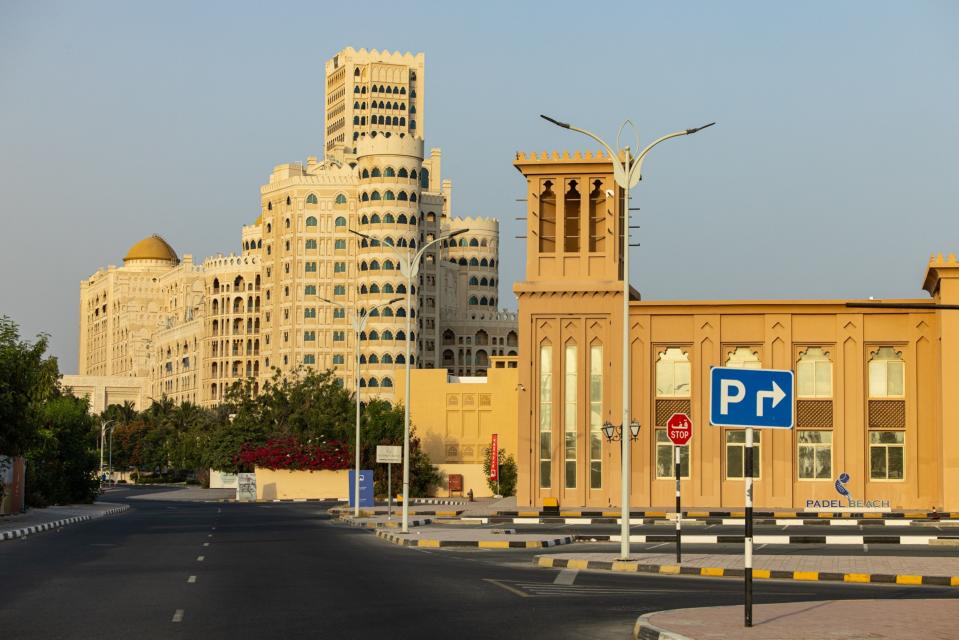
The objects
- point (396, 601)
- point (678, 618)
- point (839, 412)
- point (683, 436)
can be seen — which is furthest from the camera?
point (839, 412)

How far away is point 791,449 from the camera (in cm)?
5450

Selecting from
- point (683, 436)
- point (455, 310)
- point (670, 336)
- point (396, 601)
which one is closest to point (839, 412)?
point (670, 336)

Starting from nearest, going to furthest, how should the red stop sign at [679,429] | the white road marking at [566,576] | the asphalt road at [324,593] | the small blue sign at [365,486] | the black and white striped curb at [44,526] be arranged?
the asphalt road at [324,593], the white road marking at [566,576], the red stop sign at [679,429], the black and white striped curb at [44,526], the small blue sign at [365,486]

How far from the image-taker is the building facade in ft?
177

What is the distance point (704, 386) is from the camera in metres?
55.5

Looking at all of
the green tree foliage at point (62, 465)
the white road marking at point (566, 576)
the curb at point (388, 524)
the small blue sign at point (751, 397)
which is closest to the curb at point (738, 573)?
the white road marking at point (566, 576)

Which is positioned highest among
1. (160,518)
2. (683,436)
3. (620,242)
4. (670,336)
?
(620,242)

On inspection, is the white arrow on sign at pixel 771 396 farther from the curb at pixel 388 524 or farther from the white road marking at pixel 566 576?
the curb at pixel 388 524

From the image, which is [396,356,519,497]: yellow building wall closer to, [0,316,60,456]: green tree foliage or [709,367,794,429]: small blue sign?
[0,316,60,456]: green tree foliage

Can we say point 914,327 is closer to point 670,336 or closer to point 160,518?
point 670,336

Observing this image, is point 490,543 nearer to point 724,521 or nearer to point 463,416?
point 724,521

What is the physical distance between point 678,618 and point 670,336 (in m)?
39.5

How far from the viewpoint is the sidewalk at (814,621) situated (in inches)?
596

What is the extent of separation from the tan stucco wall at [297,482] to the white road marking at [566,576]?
62.7m
